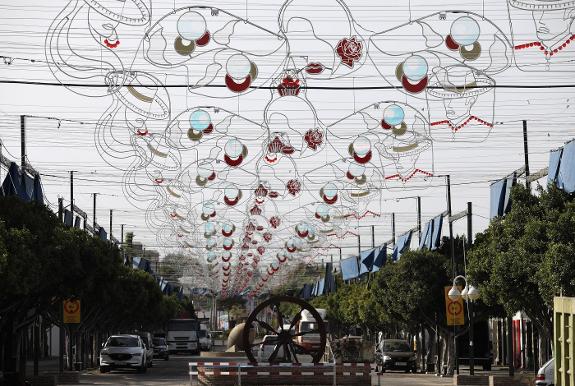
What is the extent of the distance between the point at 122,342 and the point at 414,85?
43.0 metres

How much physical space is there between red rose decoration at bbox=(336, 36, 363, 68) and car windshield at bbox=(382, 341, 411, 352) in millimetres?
44234

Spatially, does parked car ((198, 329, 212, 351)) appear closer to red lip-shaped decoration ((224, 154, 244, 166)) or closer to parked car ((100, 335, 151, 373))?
parked car ((100, 335, 151, 373))

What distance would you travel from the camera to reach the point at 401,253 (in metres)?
62.6

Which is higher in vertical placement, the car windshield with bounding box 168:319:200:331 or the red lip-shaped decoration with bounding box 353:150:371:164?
the red lip-shaped decoration with bounding box 353:150:371:164

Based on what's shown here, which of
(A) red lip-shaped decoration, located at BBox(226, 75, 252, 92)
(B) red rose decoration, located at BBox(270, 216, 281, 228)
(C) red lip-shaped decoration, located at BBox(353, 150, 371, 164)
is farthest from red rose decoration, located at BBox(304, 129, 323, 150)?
(B) red rose decoration, located at BBox(270, 216, 281, 228)

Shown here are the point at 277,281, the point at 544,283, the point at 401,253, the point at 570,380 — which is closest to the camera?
the point at 570,380

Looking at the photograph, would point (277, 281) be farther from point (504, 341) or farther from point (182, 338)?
point (504, 341)

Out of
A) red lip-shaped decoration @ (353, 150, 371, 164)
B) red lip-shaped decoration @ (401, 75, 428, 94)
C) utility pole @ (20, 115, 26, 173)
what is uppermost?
utility pole @ (20, 115, 26, 173)

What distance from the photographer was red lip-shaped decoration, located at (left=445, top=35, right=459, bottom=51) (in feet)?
58.5

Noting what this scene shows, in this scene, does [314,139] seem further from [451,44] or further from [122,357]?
[122,357]

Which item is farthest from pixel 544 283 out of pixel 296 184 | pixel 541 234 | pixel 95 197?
pixel 95 197

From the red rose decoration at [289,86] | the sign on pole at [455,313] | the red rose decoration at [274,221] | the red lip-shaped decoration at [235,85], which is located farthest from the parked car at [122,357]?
the red lip-shaped decoration at [235,85]

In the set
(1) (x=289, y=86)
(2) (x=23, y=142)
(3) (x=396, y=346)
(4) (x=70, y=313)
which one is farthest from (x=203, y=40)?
(3) (x=396, y=346)

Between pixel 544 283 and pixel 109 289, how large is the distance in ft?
71.3
